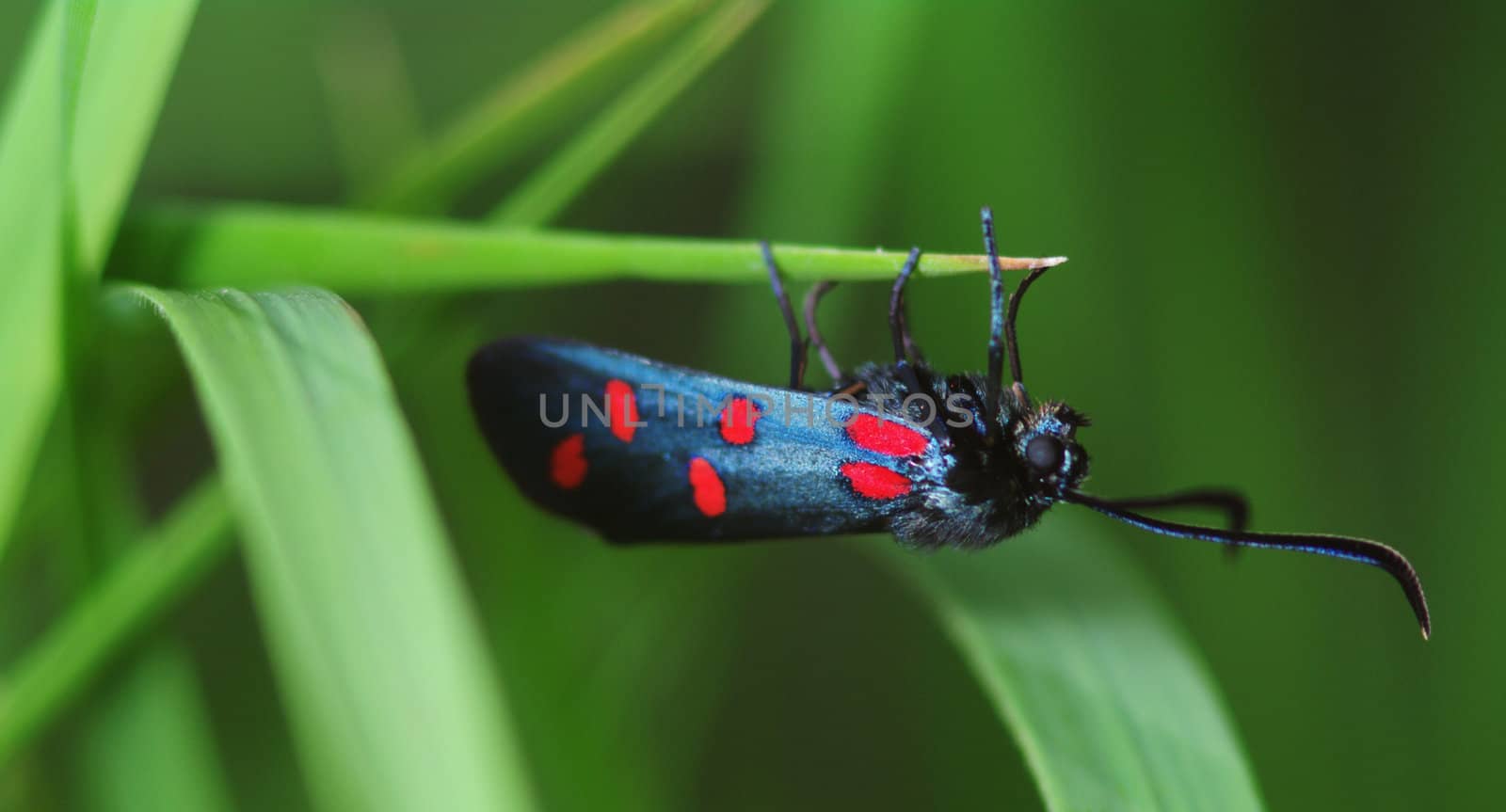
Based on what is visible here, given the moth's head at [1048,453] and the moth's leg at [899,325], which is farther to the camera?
the moth's leg at [899,325]

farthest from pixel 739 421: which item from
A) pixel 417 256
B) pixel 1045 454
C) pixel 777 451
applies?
pixel 417 256

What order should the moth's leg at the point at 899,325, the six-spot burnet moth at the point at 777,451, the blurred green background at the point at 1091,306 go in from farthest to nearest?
the blurred green background at the point at 1091,306
the moth's leg at the point at 899,325
the six-spot burnet moth at the point at 777,451

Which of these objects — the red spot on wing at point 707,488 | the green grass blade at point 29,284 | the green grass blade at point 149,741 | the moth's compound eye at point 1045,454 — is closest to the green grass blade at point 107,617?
the green grass blade at point 149,741

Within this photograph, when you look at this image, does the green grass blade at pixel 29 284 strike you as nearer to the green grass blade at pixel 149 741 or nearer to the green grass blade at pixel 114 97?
the green grass blade at pixel 114 97

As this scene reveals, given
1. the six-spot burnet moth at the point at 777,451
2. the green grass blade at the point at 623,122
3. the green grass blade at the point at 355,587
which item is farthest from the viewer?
the six-spot burnet moth at the point at 777,451

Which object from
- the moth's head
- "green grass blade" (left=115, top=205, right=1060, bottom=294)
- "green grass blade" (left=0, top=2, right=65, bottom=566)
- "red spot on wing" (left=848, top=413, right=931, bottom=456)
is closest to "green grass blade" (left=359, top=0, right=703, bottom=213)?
"green grass blade" (left=115, top=205, right=1060, bottom=294)

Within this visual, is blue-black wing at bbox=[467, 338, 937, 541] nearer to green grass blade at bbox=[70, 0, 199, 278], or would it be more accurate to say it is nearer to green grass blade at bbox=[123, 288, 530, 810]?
green grass blade at bbox=[70, 0, 199, 278]

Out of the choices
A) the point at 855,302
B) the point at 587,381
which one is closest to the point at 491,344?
the point at 587,381

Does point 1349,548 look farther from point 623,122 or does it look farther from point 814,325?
point 623,122

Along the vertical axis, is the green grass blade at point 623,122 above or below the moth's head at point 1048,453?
above
